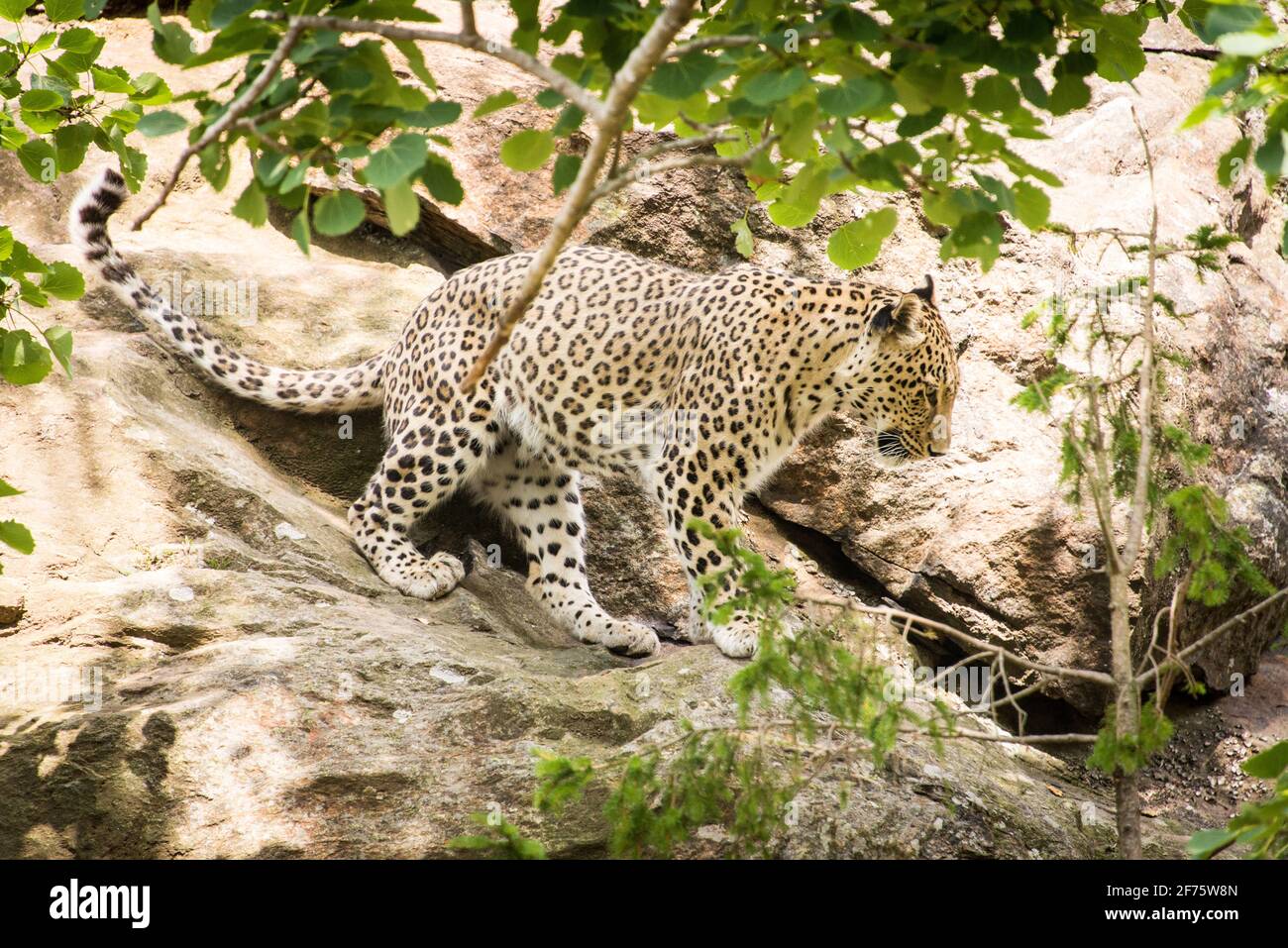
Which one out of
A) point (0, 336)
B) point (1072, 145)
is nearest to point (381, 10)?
point (0, 336)

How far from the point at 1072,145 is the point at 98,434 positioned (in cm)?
845

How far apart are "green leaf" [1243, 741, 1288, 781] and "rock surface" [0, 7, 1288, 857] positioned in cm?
231

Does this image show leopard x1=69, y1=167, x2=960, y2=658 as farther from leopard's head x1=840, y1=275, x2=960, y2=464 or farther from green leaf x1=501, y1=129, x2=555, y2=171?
green leaf x1=501, y1=129, x2=555, y2=171

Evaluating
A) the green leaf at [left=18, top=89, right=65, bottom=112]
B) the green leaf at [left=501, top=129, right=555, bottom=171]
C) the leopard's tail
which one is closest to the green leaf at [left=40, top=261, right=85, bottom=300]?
the green leaf at [left=18, top=89, right=65, bottom=112]

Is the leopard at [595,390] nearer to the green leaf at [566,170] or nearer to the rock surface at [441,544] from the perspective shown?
the rock surface at [441,544]

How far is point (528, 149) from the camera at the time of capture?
4641 mm

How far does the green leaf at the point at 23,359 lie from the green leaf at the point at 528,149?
2961 mm

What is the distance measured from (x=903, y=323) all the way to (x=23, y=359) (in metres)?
4.99

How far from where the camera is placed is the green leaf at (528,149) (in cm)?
460

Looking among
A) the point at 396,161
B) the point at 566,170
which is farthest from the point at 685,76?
the point at 396,161

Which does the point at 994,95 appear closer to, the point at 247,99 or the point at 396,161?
the point at 396,161

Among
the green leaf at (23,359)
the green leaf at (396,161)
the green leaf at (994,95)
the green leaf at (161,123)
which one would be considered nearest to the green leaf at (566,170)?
the green leaf at (396,161)

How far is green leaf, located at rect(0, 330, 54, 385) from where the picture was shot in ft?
20.4

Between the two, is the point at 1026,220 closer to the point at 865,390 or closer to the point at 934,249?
the point at 865,390
